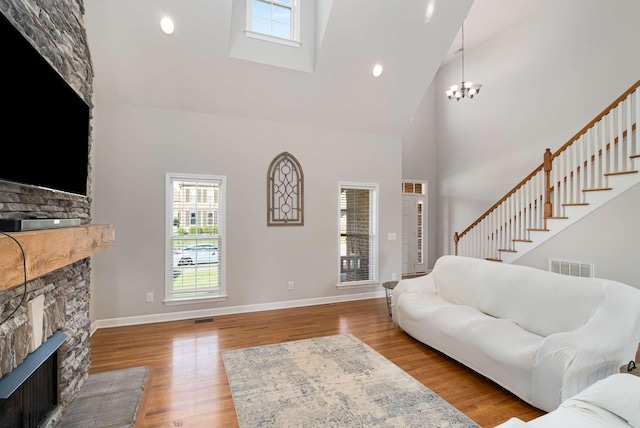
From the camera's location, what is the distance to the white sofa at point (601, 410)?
1.50 meters

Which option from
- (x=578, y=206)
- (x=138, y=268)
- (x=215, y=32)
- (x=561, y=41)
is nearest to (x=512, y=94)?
(x=561, y=41)

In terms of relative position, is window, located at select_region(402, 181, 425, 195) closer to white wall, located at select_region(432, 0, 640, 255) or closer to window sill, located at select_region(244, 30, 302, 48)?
white wall, located at select_region(432, 0, 640, 255)

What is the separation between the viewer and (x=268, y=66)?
4.25m

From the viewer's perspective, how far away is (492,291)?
10.8 ft

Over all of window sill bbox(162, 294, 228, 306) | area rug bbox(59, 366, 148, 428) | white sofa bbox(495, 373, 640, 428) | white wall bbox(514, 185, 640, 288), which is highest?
white wall bbox(514, 185, 640, 288)

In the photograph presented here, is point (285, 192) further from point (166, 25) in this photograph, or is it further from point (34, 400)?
point (34, 400)

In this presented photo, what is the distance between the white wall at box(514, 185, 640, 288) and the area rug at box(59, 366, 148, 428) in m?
5.55

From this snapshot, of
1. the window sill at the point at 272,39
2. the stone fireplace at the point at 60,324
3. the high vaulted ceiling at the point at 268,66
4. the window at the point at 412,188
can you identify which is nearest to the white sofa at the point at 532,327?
the high vaulted ceiling at the point at 268,66

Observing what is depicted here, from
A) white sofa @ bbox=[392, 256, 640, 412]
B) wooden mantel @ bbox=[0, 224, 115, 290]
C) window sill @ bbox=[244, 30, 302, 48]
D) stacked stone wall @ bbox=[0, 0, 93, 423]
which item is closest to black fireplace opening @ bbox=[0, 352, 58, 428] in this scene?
stacked stone wall @ bbox=[0, 0, 93, 423]

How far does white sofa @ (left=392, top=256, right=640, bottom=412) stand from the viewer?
222cm

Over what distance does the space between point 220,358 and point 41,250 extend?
2.18 metres

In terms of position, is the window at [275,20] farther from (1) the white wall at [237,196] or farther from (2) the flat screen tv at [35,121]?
(2) the flat screen tv at [35,121]

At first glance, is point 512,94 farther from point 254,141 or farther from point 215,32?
point 215,32

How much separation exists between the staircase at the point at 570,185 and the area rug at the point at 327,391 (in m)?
3.57
